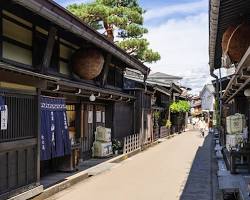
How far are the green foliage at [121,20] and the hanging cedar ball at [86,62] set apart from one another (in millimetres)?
22804

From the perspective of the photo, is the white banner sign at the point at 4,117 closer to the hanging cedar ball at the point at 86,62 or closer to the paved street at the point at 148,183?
the paved street at the point at 148,183

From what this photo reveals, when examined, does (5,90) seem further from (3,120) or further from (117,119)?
(117,119)

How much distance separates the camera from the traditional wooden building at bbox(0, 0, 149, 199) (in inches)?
422

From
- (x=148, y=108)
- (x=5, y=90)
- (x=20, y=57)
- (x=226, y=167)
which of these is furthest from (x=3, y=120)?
(x=148, y=108)

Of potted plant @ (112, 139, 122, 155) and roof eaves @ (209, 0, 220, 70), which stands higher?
roof eaves @ (209, 0, 220, 70)

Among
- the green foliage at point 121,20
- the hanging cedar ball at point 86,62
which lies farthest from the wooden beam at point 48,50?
the green foliage at point 121,20

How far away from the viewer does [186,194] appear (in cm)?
1318

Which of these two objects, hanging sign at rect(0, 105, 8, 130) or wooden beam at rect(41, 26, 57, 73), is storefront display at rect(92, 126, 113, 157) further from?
hanging sign at rect(0, 105, 8, 130)

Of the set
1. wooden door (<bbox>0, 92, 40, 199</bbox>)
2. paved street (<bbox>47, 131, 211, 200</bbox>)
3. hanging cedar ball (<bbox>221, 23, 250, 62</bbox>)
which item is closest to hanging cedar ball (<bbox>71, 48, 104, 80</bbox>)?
paved street (<bbox>47, 131, 211, 200</bbox>)

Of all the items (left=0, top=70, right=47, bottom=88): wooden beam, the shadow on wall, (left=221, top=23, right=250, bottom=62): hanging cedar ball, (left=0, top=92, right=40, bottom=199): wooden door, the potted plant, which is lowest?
the shadow on wall

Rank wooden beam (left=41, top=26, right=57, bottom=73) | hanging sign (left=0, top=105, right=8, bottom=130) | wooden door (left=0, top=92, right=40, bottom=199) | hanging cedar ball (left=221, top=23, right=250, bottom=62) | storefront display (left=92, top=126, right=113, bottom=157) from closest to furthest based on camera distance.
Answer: hanging cedar ball (left=221, top=23, right=250, bottom=62) → hanging sign (left=0, top=105, right=8, bottom=130) → wooden door (left=0, top=92, right=40, bottom=199) → wooden beam (left=41, top=26, right=57, bottom=73) → storefront display (left=92, top=126, right=113, bottom=157)

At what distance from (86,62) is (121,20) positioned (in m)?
23.8

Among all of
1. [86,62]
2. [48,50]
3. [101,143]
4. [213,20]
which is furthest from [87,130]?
[213,20]

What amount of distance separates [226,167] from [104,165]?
5.12 meters
